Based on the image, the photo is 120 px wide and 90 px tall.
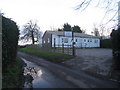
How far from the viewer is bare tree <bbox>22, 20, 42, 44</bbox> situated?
156 feet

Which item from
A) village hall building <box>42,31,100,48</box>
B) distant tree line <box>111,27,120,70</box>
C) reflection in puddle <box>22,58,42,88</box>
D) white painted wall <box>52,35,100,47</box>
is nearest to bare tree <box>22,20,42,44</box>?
village hall building <box>42,31,100,48</box>

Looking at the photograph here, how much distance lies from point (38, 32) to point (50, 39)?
17202 millimetres

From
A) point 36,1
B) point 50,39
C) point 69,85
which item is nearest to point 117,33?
point 69,85

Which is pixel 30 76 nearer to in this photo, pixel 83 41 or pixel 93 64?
pixel 93 64

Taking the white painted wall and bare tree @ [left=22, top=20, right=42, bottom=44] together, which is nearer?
the white painted wall

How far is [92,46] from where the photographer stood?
3831 cm

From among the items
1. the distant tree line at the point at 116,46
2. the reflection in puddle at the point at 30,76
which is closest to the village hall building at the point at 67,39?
the distant tree line at the point at 116,46

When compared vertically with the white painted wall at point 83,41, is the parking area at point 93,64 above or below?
below

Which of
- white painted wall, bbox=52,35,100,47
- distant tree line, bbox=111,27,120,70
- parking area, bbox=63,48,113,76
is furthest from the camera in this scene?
white painted wall, bbox=52,35,100,47

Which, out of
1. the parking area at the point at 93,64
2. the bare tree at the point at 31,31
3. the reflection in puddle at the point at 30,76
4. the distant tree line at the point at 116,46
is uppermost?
the bare tree at the point at 31,31

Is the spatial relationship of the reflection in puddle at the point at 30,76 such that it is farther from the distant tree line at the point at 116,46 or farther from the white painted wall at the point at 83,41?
Result: the white painted wall at the point at 83,41

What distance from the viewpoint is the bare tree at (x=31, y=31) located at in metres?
47.5

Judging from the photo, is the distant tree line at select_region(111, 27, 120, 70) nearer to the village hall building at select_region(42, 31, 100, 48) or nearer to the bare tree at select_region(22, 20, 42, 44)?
the village hall building at select_region(42, 31, 100, 48)

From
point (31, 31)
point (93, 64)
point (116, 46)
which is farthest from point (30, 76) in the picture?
point (31, 31)
